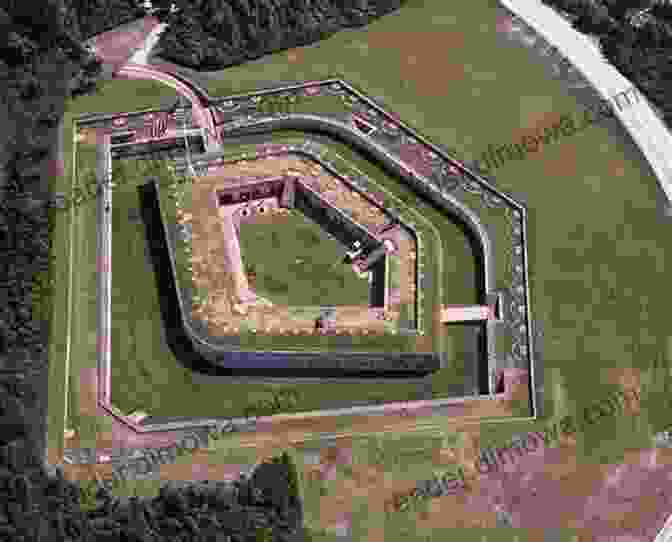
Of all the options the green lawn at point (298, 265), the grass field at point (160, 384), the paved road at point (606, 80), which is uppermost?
the paved road at point (606, 80)

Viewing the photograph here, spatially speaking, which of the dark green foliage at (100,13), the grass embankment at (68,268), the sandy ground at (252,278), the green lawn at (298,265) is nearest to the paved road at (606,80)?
the sandy ground at (252,278)

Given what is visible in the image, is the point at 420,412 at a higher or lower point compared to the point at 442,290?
lower

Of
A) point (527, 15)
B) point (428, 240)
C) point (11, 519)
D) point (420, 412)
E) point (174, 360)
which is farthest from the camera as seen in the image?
point (527, 15)

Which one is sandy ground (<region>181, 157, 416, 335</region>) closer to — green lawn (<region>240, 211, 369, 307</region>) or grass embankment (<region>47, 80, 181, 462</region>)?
green lawn (<region>240, 211, 369, 307</region>)

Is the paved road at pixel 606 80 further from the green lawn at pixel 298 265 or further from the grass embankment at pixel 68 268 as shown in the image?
the grass embankment at pixel 68 268

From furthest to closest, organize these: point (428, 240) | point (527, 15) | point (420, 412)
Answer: point (527, 15), point (428, 240), point (420, 412)

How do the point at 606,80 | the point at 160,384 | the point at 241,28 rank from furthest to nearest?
the point at 241,28 → the point at 606,80 → the point at 160,384

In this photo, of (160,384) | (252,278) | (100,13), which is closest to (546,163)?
(252,278)

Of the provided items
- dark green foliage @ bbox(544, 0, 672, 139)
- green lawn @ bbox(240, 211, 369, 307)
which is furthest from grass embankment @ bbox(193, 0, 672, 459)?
green lawn @ bbox(240, 211, 369, 307)

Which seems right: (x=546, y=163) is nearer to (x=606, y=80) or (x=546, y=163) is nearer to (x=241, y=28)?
(x=606, y=80)

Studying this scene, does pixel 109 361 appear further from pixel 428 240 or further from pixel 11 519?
pixel 428 240

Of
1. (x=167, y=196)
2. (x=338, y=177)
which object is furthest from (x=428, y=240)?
(x=167, y=196)
